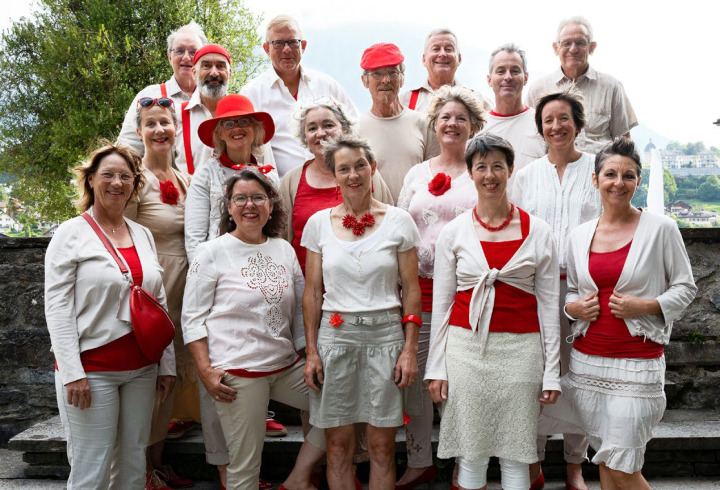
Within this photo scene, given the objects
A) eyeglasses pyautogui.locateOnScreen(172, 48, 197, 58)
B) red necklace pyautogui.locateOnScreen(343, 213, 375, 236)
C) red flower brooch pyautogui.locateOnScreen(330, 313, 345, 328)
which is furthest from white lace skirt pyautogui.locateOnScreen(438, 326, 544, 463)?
eyeglasses pyautogui.locateOnScreen(172, 48, 197, 58)

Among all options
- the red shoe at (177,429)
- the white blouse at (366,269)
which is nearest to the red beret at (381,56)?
the white blouse at (366,269)

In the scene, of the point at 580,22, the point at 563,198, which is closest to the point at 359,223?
the point at 563,198

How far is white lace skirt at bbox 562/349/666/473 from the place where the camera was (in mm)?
2578

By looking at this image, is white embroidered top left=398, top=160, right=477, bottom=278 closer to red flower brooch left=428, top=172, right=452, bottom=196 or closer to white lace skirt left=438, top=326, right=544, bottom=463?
red flower brooch left=428, top=172, right=452, bottom=196

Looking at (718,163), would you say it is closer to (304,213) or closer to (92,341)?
(304,213)

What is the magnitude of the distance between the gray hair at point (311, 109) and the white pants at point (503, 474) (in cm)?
196

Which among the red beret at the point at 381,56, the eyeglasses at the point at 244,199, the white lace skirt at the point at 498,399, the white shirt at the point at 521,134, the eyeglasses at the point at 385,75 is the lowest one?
the white lace skirt at the point at 498,399

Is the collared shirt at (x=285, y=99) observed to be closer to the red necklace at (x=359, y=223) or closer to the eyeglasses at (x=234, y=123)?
the eyeglasses at (x=234, y=123)

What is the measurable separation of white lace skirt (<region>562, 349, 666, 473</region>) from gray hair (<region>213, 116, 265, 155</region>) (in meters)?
2.18

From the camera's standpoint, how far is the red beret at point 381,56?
3.90 m

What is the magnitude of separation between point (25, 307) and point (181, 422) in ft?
5.16

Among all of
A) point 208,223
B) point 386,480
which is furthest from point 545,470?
point 208,223

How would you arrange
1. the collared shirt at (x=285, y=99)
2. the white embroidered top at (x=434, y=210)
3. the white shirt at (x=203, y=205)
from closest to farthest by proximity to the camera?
the white embroidered top at (x=434, y=210), the white shirt at (x=203, y=205), the collared shirt at (x=285, y=99)

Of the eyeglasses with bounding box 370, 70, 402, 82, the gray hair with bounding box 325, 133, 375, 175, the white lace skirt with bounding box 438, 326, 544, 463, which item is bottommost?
the white lace skirt with bounding box 438, 326, 544, 463
